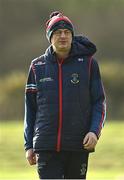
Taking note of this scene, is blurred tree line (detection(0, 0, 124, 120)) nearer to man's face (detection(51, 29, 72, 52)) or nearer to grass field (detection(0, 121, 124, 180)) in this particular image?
grass field (detection(0, 121, 124, 180))

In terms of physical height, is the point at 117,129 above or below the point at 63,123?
below

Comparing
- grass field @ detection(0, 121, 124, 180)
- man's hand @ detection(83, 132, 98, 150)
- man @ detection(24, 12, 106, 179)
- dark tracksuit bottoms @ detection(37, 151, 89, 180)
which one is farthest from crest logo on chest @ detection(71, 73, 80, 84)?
grass field @ detection(0, 121, 124, 180)

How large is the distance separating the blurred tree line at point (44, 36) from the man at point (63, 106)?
72.6 feet

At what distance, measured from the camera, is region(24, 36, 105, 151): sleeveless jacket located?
6.15m

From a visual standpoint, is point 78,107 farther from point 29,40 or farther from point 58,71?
point 29,40

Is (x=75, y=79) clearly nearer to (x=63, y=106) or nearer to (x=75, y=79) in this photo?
(x=75, y=79)

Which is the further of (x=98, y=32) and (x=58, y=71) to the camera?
(x=98, y=32)

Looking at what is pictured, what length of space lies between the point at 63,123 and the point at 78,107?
0.15m

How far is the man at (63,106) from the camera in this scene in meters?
6.14

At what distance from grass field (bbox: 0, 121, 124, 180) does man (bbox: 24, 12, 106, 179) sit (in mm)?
4595

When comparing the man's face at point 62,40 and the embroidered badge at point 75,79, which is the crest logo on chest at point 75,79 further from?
the man's face at point 62,40

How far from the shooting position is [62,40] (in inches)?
246

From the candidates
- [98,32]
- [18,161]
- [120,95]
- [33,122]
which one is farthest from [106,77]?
[33,122]

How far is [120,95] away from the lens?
100 ft
